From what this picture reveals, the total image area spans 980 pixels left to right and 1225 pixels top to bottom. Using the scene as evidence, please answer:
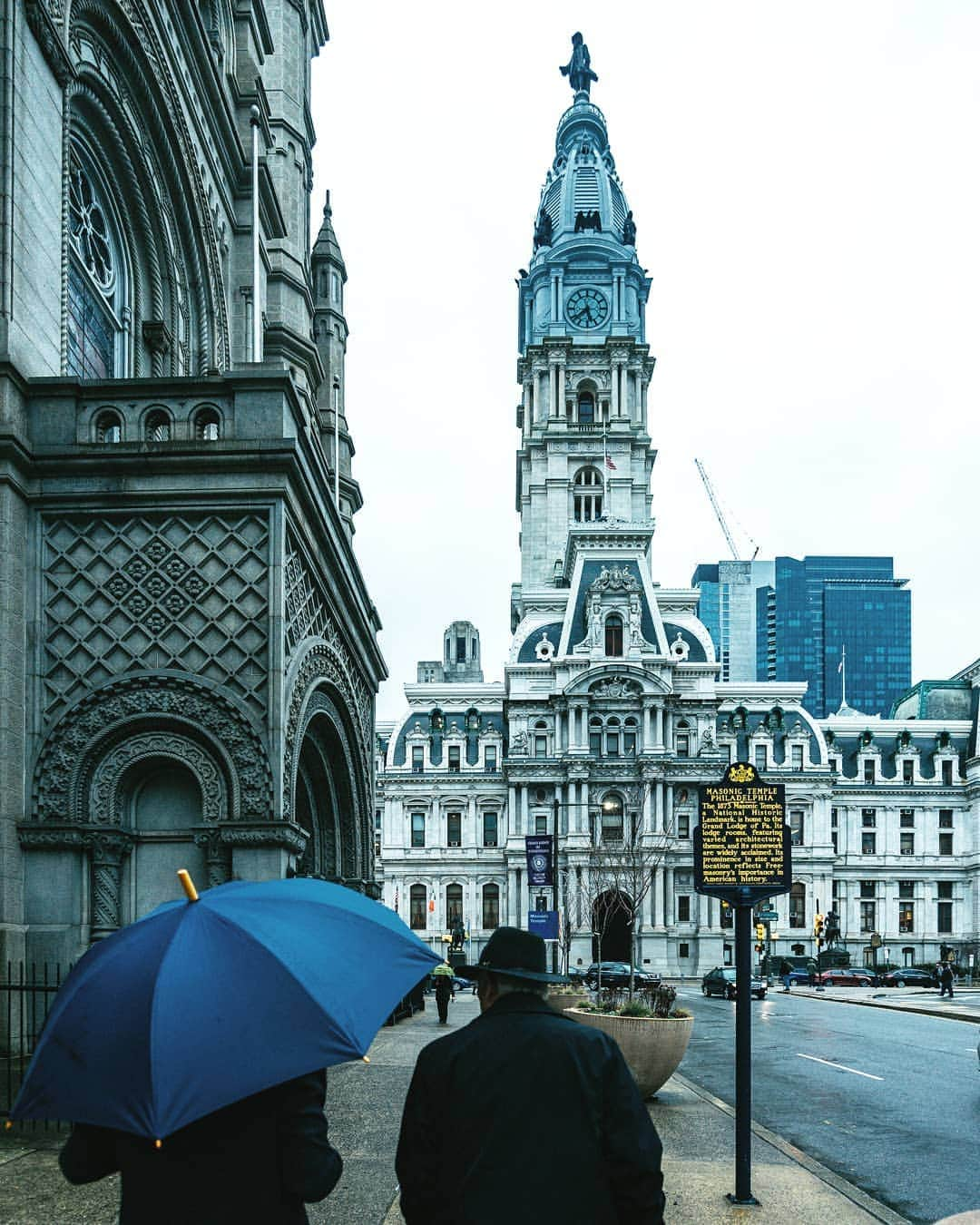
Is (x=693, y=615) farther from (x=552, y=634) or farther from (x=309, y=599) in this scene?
(x=309, y=599)

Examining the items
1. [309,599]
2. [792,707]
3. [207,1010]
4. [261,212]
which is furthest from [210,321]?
[792,707]

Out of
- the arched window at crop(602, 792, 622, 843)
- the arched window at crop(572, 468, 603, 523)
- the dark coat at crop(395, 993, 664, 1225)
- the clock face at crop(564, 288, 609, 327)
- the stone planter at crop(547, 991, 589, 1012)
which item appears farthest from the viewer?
the clock face at crop(564, 288, 609, 327)

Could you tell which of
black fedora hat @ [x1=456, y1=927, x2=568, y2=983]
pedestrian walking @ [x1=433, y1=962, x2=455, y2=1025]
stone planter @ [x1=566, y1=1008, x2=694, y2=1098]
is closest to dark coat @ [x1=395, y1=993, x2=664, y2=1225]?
black fedora hat @ [x1=456, y1=927, x2=568, y2=983]

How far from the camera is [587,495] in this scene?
4446 inches

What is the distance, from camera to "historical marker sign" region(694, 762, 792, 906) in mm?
11055

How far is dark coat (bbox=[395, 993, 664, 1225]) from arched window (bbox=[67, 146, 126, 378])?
17.6 metres

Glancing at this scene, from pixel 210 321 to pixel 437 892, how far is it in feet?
233

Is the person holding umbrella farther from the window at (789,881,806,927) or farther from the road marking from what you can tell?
the window at (789,881,806,927)

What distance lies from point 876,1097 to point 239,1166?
14972mm

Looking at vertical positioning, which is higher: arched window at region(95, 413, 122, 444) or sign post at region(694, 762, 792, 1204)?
arched window at region(95, 413, 122, 444)

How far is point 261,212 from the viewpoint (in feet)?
98.2

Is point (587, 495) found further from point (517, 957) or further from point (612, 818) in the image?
point (517, 957)

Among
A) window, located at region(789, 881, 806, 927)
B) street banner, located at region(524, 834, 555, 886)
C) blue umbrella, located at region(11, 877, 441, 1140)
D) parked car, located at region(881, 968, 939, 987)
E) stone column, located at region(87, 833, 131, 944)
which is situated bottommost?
parked car, located at region(881, 968, 939, 987)

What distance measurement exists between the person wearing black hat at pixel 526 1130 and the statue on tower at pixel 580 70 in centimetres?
14245
